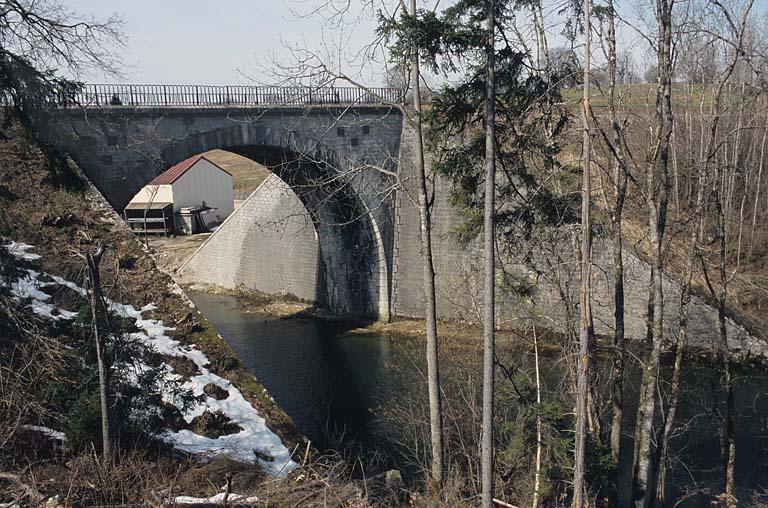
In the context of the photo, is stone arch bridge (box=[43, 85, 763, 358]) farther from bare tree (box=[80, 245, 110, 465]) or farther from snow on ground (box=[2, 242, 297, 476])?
bare tree (box=[80, 245, 110, 465])

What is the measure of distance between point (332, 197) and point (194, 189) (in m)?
21.5

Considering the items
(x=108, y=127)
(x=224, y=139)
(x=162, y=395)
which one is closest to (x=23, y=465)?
(x=162, y=395)

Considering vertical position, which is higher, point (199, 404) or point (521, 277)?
point (521, 277)

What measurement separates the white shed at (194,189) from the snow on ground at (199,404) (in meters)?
30.9

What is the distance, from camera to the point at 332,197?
26.9 metres

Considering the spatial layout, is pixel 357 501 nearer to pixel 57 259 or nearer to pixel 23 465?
pixel 23 465

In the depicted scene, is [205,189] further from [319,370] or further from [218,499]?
[218,499]

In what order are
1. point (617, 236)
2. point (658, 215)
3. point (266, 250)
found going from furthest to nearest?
point (266, 250)
point (617, 236)
point (658, 215)

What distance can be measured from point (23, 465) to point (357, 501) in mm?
4392

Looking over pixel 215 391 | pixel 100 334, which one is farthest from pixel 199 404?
pixel 100 334

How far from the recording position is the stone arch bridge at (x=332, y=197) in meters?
18.8

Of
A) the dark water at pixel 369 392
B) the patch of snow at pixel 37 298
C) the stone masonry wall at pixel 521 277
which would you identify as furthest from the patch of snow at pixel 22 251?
the stone masonry wall at pixel 521 277

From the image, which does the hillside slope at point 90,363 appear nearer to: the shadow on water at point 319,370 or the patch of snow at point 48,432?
the patch of snow at point 48,432

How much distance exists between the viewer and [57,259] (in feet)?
44.9
